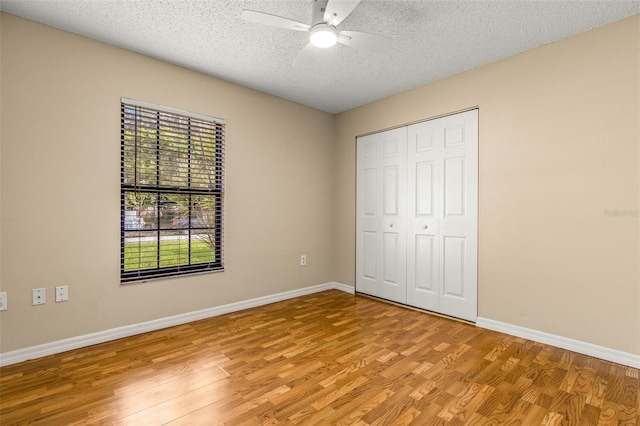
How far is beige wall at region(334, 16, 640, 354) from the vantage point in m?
2.35

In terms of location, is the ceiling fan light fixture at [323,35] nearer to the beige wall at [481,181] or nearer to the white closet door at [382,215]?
the beige wall at [481,181]

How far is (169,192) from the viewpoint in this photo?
10.1 ft

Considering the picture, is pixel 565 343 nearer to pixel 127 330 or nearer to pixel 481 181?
pixel 481 181

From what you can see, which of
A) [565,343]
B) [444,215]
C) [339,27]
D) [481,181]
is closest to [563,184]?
[481,181]

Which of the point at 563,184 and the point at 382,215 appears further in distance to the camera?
the point at 382,215

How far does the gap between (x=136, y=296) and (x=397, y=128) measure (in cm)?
334

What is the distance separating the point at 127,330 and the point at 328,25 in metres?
2.99

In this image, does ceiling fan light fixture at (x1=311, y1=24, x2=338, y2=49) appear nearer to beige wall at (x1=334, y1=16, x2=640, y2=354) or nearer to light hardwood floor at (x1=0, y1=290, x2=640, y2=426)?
beige wall at (x1=334, y1=16, x2=640, y2=354)

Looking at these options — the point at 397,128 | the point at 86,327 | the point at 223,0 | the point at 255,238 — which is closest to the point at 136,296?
the point at 86,327

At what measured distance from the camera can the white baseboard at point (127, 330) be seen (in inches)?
93.0

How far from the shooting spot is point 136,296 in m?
2.91

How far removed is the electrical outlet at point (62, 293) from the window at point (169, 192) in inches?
16.0

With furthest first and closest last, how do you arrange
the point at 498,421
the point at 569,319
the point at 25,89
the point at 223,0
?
1. the point at 569,319
2. the point at 25,89
3. the point at 223,0
4. the point at 498,421

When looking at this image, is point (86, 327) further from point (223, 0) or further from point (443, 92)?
point (443, 92)
